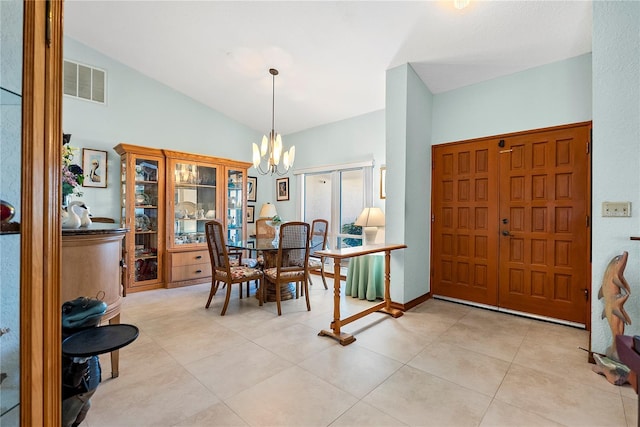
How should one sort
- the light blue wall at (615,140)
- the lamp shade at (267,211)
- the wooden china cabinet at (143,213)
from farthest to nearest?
the lamp shade at (267,211), the wooden china cabinet at (143,213), the light blue wall at (615,140)

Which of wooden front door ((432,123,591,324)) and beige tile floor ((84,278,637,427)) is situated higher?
wooden front door ((432,123,591,324))

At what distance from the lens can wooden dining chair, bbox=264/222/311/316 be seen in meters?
3.28

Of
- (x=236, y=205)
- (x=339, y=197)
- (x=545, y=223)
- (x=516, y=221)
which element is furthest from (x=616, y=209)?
(x=236, y=205)

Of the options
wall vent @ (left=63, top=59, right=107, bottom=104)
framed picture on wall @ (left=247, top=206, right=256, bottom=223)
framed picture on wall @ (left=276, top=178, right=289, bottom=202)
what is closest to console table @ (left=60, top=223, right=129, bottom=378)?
wall vent @ (left=63, top=59, right=107, bottom=104)

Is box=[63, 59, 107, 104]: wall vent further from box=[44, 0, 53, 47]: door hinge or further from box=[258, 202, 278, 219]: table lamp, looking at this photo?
box=[44, 0, 53, 47]: door hinge

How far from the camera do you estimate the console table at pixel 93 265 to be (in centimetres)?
165

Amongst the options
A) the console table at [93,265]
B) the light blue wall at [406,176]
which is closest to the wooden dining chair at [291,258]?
the light blue wall at [406,176]

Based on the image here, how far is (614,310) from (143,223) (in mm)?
5116

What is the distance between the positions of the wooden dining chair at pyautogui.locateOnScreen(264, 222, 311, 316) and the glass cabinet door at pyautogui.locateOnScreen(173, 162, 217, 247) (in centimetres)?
183

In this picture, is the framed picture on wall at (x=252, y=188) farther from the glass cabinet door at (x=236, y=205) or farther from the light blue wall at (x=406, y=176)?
the light blue wall at (x=406, y=176)

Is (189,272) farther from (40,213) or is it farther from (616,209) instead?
(616,209)

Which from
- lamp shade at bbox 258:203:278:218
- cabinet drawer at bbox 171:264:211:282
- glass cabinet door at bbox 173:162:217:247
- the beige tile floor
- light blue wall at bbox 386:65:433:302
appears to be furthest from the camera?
lamp shade at bbox 258:203:278:218

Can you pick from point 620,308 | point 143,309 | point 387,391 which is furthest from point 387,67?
point 143,309

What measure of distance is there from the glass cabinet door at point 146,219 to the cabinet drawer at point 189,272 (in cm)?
25
